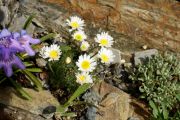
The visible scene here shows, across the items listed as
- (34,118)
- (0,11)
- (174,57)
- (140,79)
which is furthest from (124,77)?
(0,11)

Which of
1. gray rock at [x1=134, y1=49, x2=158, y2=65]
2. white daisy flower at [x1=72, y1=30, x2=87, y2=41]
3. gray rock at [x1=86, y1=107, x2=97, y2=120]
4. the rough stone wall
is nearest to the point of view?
gray rock at [x1=86, y1=107, x2=97, y2=120]

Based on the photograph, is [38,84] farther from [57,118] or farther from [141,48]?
[141,48]

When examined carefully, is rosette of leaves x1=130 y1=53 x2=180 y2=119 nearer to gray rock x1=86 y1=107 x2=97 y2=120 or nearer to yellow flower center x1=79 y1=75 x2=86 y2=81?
gray rock x1=86 y1=107 x2=97 y2=120

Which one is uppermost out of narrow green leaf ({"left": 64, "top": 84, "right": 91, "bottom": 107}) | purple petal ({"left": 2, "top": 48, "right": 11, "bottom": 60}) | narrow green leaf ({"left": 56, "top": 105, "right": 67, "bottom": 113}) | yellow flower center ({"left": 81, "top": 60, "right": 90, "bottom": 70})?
purple petal ({"left": 2, "top": 48, "right": 11, "bottom": 60})

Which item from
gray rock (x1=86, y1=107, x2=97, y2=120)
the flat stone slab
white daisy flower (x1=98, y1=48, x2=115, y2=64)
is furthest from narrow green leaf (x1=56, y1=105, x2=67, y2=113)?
white daisy flower (x1=98, y1=48, x2=115, y2=64)

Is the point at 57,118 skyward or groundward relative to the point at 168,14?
groundward

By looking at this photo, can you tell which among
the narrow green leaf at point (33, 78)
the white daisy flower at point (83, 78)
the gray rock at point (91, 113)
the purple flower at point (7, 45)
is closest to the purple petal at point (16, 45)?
the purple flower at point (7, 45)
